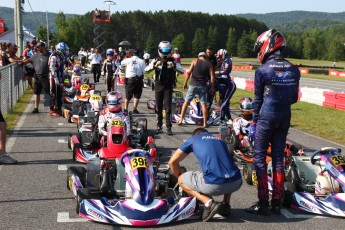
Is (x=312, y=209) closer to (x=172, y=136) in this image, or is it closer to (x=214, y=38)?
(x=172, y=136)

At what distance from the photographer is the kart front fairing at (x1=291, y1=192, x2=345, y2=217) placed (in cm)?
548

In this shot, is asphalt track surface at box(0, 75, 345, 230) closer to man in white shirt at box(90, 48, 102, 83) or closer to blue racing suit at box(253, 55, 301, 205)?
blue racing suit at box(253, 55, 301, 205)

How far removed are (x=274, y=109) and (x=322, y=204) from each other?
3.85 ft

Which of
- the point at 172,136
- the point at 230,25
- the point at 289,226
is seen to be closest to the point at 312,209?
the point at 289,226

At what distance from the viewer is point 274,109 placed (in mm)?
5520

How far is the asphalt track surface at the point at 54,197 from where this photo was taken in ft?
17.1

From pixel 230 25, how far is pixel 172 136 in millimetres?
136492

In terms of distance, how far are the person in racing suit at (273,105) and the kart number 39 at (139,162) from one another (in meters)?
1.27

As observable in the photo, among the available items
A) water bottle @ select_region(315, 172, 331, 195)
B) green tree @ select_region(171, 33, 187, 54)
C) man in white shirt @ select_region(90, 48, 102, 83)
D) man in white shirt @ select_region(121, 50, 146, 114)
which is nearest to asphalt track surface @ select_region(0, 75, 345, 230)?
water bottle @ select_region(315, 172, 331, 195)

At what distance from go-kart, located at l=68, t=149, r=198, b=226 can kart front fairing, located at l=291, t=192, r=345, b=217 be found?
48.7 inches

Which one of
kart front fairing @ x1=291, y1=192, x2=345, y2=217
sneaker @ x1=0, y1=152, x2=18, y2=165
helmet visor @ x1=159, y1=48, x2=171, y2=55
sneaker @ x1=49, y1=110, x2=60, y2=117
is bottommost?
sneaker @ x1=49, y1=110, x2=60, y2=117

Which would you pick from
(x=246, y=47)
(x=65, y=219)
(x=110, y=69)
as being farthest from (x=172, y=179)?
(x=246, y=47)

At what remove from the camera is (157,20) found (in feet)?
441

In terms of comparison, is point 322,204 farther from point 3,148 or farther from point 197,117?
point 197,117
